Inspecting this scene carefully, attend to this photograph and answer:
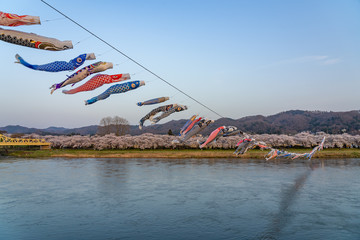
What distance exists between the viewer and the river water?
17656mm

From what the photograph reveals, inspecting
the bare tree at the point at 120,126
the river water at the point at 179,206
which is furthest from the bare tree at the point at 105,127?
the river water at the point at 179,206

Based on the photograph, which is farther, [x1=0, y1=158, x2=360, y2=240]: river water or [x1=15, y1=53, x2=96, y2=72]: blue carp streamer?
[x1=0, y1=158, x2=360, y2=240]: river water

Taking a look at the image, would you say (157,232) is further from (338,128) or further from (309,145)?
(338,128)

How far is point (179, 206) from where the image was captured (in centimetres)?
2309

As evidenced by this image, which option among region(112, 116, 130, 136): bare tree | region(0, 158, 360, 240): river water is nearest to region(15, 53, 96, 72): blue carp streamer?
region(0, 158, 360, 240): river water

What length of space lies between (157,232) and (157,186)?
13551 millimetres

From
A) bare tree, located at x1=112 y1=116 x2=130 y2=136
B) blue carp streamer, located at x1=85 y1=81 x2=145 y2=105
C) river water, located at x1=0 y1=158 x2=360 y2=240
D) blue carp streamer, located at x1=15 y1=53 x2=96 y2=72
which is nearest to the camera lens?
blue carp streamer, located at x1=15 y1=53 x2=96 y2=72

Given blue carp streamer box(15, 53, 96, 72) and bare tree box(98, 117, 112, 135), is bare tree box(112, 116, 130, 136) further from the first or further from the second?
blue carp streamer box(15, 53, 96, 72)

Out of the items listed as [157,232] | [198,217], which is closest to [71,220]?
[157,232]

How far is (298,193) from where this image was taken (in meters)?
28.0

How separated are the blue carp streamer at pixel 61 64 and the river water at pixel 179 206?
9.90 meters

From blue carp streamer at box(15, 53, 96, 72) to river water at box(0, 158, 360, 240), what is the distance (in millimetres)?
9905

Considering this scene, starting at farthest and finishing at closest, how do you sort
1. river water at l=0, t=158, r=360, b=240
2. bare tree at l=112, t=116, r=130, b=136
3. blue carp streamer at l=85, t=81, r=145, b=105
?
bare tree at l=112, t=116, r=130, b=136 → river water at l=0, t=158, r=360, b=240 → blue carp streamer at l=85, t=81, r=145, b=105

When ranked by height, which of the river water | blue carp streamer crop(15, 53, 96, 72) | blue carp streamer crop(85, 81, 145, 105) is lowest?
the river water
